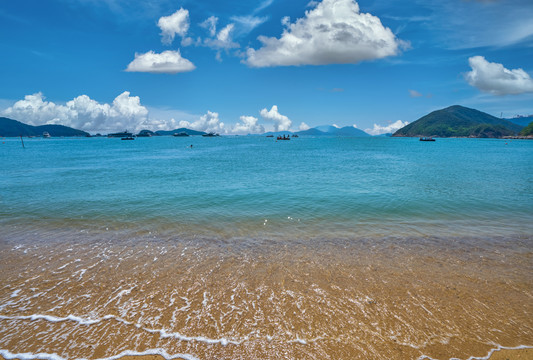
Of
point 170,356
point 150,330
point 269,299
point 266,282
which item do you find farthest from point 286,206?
point 170,356

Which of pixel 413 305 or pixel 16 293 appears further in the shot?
pixel 16 293

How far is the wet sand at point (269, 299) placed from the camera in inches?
249

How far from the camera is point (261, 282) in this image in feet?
30.1

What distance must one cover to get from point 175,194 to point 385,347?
22193mm

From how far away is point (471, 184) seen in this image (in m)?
29.4

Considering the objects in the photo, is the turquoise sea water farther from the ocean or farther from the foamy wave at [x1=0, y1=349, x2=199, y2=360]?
the foamy wave at [x1=0, y1=349, x2=199, y2=360]

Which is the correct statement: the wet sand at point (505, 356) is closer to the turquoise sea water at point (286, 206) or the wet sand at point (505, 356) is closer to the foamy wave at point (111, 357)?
the foamy wave at point (111, 357)

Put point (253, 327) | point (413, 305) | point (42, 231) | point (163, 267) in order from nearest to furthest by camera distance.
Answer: point (253, 327)
point (413, 305)
point (163, 267)
point (42, 231)

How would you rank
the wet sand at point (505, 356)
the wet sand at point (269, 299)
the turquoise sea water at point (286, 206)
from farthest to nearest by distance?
the turquoise sea water at point (286, 206), the wet sand at point (269, 299), the wet sand at point (505, 356)

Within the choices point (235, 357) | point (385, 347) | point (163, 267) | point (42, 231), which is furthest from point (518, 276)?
point (42, 231)

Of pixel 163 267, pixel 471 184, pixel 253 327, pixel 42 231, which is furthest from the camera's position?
pixel 471 184

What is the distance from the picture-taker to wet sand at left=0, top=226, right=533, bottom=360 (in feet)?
20.7

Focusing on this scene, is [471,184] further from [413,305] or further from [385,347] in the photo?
[385,347]

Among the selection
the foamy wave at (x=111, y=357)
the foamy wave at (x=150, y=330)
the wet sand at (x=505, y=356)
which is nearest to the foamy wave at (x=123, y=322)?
the foamy wave at (x=150, y=330)
